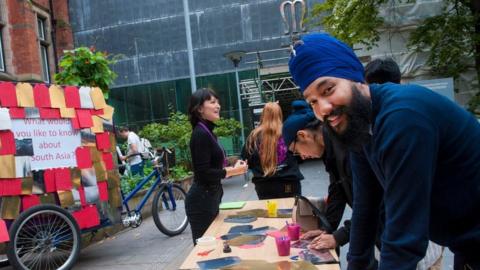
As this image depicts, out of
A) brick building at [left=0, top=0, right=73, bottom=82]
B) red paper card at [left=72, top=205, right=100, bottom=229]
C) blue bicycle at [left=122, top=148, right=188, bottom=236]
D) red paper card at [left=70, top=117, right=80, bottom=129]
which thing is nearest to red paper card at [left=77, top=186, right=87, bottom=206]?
red paper card at [left=72, top=205, right=100, bottom=229]

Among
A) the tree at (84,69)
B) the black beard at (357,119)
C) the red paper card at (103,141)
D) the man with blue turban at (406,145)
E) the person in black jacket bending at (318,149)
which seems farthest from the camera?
the tree at (84,69)

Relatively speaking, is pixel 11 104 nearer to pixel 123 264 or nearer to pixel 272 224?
pixel 123 264

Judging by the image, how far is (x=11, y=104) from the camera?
449 centimetres

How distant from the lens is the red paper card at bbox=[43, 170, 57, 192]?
478 cm

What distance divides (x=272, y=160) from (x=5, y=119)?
2.65m

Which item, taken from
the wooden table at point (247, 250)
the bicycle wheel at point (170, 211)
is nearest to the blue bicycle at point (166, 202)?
the bicycle wheel at point (170, 211)

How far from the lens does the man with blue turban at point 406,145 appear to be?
125cm

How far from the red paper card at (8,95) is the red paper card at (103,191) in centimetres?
140

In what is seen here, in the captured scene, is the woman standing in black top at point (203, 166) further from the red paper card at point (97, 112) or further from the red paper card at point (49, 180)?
the red paper card at point (97, 112)

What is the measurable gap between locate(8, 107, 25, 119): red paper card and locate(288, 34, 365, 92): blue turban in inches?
150

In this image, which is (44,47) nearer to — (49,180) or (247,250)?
(49,180)

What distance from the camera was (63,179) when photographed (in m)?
4.92

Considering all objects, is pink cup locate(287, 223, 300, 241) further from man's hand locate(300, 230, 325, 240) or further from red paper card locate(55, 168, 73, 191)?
red paper card locate(55, 168, 73, 191)

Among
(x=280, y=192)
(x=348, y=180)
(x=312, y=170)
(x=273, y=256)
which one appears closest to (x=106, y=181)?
(x=280, y=192)
